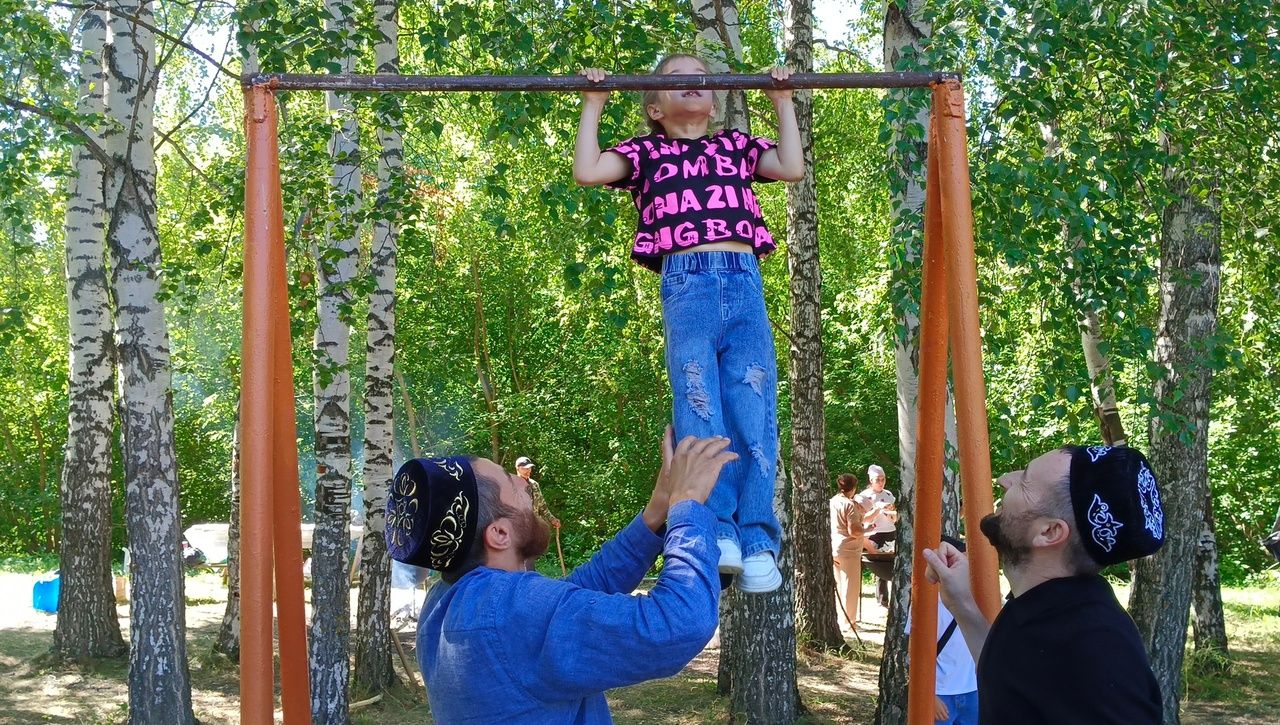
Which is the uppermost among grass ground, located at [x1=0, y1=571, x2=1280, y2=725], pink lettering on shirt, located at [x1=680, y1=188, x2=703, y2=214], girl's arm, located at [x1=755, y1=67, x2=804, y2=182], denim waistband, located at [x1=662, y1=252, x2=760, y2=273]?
girl's arm, located at [x1=755, y1=67, x2=804, y2=182]

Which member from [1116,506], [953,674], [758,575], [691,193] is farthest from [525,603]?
[953,674]

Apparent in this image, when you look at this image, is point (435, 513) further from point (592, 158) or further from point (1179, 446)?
point (1179, 446)

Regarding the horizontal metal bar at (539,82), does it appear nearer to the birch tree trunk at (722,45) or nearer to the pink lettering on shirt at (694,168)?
the pink lettering on shirt at (694,168)

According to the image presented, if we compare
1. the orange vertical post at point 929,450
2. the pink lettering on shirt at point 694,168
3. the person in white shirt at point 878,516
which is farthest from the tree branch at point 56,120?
the person in white shirt at point 878,516

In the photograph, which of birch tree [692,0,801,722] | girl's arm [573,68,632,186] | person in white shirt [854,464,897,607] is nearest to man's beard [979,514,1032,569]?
girl's arm [573,68,632,186]

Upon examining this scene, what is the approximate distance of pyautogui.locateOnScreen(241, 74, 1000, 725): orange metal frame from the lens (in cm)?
290

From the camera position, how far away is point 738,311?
11.4 ft

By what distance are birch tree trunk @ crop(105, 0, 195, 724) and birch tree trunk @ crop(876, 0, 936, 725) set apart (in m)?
4.81

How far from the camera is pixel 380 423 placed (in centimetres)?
1053

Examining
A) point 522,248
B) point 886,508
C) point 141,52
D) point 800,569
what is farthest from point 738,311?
point 522,248

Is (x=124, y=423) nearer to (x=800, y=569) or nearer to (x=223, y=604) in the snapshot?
(x=800, y=569)

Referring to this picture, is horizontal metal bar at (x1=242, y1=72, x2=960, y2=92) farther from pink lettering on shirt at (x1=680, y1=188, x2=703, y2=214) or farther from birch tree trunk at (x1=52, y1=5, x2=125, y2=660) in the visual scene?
birch tree trunk at (x1=52, y1=5, x2=125, y2=660)

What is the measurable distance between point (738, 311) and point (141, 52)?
6.19 meters

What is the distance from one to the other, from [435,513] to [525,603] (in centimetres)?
29
